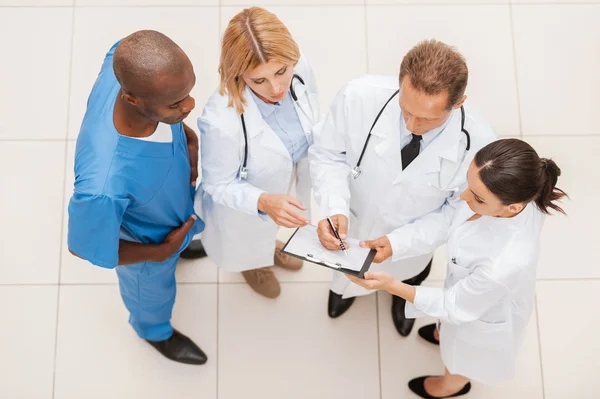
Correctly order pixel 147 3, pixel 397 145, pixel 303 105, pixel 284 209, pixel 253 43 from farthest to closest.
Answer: pixel 147 3
pixel 303 105
pixel 284 209
pixel 397 145
pixel 253 43

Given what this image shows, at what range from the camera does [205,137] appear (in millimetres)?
2098

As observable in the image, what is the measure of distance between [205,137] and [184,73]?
422 mm

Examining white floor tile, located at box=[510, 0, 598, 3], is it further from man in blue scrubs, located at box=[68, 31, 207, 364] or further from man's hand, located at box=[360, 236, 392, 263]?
man in blue scrubs, located at box=[68, 31, 207, 364]

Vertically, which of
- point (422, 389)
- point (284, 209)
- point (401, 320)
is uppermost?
point (284, 209)

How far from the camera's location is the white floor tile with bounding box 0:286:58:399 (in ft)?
9.25

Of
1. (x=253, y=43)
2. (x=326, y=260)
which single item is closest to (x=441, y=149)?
(x=326, y=260)

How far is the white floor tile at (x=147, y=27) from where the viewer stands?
324cm

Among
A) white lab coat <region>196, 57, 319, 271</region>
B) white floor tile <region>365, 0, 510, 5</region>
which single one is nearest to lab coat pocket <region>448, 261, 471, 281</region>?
white lab coat <region>196, 57, 319, 271</region>

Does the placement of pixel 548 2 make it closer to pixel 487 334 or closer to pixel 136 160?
pixel 487 334

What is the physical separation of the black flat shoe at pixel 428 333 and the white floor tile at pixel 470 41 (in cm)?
111

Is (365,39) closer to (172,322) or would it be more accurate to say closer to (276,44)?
(276,44)

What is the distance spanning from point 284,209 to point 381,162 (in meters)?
0.36

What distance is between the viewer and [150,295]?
2500 mm

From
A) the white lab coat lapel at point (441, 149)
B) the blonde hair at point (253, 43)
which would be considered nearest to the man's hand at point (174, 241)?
the blonde hair at point (253, 43)
